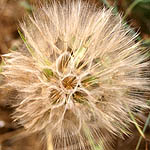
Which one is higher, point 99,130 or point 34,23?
point 34,23

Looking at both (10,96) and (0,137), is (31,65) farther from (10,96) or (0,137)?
(0,137)

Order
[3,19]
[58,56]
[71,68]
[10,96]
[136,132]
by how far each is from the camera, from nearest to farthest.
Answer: [71,68], [58,56], [10,96], [136,132], [3,19]

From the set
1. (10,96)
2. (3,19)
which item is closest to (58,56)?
(10,96)

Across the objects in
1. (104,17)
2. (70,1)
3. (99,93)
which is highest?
(70,1)

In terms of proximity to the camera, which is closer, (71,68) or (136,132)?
(71,68)
